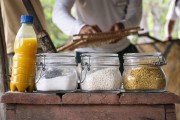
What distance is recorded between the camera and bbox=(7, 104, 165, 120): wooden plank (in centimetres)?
156

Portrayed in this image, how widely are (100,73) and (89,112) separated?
157 mm

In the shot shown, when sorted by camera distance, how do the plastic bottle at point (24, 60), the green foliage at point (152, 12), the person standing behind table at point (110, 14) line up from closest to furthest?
the plastic bottle at point (24, 60) < the person standing behind table at point (110, 14) < the green foliage at point (152, 12)

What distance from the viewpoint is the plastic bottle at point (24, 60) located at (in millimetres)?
1688

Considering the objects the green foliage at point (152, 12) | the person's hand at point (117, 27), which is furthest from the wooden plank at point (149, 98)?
the green foliage at point (152, 12)

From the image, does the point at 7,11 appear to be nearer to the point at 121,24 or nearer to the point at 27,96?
the point at 27,96

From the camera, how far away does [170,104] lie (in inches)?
61.0

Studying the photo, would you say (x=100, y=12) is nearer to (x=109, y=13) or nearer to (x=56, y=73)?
(x=109, y=13)

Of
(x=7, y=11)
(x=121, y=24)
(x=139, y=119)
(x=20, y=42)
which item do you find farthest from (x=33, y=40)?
(x=121, y=24)

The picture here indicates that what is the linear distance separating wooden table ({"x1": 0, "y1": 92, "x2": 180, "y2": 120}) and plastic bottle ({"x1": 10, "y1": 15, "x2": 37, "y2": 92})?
90 mm

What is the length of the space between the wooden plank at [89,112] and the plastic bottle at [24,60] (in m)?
0.11

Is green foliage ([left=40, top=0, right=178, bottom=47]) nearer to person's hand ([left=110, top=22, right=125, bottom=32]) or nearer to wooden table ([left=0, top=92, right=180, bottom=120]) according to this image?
person's hand ([left=110, top=22, right=125, bottom=32])

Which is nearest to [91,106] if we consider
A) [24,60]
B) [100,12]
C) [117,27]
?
[24,60]

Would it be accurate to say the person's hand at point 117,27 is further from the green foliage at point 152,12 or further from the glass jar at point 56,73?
the green foliage at point 152,12

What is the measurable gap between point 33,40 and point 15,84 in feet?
0.63
